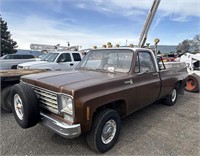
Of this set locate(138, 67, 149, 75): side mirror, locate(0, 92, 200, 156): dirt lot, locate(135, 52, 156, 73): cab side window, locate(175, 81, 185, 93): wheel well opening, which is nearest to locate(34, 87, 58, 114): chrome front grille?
locate(0, 92, 200, 156): dirt lot

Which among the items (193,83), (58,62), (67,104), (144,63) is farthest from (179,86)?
(58,62)

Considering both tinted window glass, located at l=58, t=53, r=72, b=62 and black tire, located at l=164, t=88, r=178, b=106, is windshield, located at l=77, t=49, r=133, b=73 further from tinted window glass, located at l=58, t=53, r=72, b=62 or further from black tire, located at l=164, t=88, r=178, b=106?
tinted window glass, located at l=58, t=53, r=72, b=62

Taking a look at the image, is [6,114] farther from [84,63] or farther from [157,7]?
[157,7]

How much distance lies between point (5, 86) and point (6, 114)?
77cm

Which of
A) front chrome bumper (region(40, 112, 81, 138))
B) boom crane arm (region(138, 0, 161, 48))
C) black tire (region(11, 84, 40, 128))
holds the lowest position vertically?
front chrome bumper (region(40, 112, 81, 138))

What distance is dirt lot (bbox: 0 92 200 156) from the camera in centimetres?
293

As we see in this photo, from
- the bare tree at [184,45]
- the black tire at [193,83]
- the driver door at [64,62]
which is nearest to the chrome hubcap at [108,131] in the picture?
the black tire at [193,83]

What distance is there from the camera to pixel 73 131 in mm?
2398

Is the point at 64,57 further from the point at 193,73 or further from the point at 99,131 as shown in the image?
the point at 99,131

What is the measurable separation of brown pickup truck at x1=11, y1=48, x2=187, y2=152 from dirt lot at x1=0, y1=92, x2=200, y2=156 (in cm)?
42

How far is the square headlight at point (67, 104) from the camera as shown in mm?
2434

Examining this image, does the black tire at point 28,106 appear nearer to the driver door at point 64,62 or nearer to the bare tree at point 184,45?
the driver door at point 64,62

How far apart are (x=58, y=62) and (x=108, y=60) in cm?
542

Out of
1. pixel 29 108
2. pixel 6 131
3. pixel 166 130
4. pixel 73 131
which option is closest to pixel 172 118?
pixel 166 130
